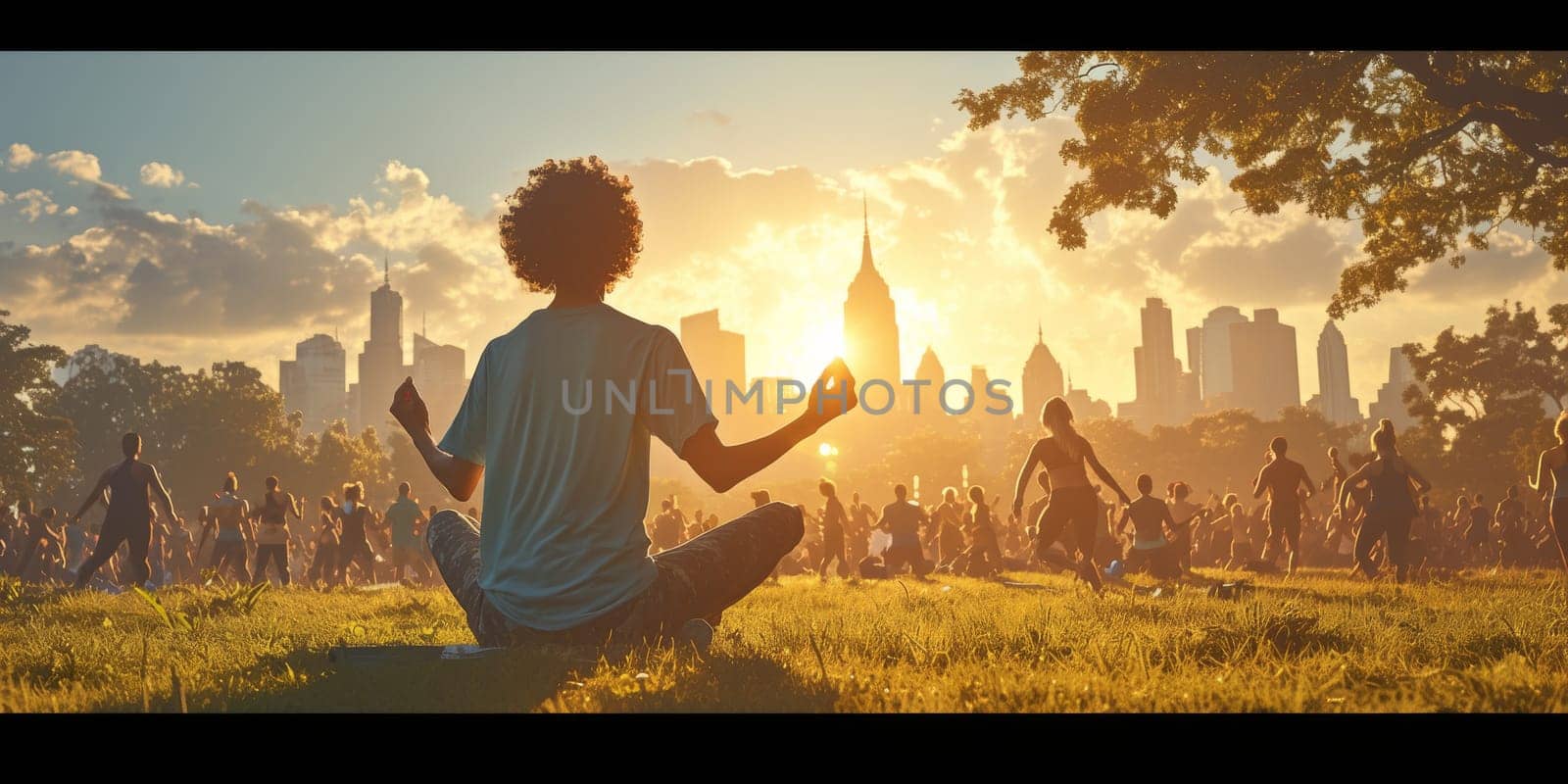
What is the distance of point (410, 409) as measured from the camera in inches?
152

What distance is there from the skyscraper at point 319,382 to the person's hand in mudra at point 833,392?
10512 centimetres

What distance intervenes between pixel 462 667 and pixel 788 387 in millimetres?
1459

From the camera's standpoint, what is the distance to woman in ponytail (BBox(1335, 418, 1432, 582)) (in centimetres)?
1197

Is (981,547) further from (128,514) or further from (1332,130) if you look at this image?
(128,514)

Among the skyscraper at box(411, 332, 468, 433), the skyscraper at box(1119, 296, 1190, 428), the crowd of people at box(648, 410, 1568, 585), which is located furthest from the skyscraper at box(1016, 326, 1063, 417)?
the crowd of people at box(648, 410, 1568, 585)

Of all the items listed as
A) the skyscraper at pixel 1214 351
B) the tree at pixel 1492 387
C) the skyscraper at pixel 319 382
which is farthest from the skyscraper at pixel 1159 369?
the skyscraper at pixel 319 382

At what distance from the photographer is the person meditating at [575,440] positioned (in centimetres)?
390

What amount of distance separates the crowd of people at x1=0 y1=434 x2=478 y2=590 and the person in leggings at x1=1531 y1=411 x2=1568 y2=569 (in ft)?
42.4

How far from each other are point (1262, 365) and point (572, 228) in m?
123

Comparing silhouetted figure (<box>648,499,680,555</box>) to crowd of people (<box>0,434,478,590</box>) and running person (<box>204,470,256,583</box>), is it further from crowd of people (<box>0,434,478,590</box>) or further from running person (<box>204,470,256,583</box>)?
running person (<box>204,470,256,583</box>)
